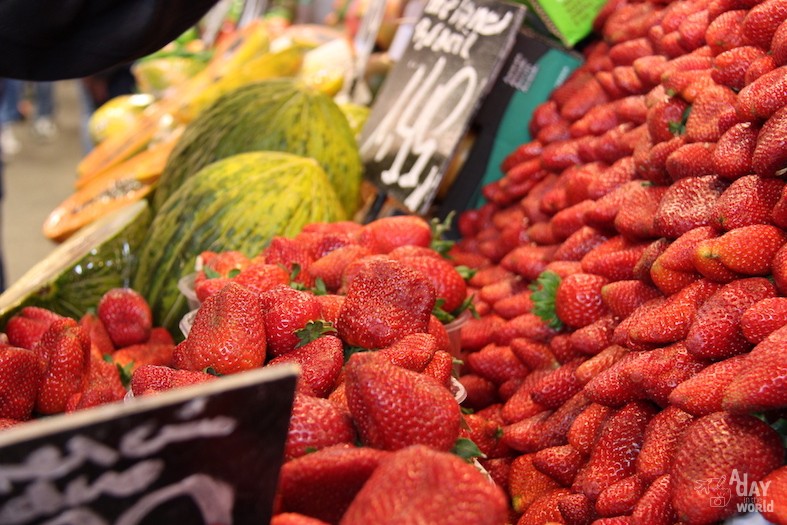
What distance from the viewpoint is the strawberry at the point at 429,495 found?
75 centimetres

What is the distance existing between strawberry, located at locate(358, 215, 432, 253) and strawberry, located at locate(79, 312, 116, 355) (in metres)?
0.62

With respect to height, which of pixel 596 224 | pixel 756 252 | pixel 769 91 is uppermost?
pixel 769 91

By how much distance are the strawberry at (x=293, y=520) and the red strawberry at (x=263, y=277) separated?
0.62 metres

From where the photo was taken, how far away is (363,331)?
1.20 metres

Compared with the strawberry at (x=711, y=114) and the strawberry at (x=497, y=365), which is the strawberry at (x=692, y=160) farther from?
the strawberry at (x=497, y=365)

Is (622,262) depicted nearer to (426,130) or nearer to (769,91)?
(769,91)

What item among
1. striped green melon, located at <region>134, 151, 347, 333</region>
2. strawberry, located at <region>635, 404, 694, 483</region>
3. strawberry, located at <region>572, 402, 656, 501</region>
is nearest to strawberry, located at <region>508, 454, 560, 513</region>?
strawberry, located at <region>572, 402, 656, 501</region>

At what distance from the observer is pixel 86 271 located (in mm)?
2035

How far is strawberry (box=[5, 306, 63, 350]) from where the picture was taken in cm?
166

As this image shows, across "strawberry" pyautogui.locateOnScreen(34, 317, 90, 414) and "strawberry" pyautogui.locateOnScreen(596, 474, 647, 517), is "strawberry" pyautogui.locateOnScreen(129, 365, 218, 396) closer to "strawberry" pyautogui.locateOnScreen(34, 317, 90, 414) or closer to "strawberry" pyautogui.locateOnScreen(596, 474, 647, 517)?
"strawberry" pyautogui.locateOnScreen(34, 317, 90, 414)

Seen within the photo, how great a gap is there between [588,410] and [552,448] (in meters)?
0.09

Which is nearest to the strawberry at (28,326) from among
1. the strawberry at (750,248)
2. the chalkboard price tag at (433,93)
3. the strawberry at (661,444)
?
the chalkboard price tag at (433,93)

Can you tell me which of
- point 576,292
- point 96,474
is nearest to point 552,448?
point 576,292

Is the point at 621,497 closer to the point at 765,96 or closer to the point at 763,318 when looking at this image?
the point at 763,318
